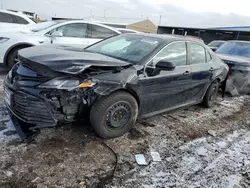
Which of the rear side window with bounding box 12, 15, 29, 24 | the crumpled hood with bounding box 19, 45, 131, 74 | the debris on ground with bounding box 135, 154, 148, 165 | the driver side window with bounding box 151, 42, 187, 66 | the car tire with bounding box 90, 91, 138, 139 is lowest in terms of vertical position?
the debris on ground with bounding box 135, 154, 148, 165

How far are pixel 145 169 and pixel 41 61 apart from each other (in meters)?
1.87

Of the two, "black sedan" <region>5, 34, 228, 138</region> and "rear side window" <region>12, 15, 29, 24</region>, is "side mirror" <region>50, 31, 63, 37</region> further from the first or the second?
"black sedan" <region>5, 34, 228, 138</region>

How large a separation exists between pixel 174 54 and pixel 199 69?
759 mm

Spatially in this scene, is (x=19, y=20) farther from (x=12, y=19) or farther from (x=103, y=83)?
(x=103, y=83)

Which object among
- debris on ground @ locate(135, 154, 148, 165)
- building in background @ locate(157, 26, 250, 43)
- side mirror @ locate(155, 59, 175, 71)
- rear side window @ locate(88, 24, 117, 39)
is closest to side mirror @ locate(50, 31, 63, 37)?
rear side window @ locate(88, 24, 117, 39)

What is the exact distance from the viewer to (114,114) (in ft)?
10.8

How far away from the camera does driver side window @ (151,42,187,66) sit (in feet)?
12.1

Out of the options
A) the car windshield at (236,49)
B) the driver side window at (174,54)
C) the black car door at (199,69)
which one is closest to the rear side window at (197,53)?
the black car door at (199,69)

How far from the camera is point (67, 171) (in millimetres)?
2668

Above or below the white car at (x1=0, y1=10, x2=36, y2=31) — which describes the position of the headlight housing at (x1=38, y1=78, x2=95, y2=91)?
below

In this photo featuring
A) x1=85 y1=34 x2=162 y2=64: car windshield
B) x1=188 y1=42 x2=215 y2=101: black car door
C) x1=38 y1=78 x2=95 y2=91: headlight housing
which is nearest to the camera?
x1=38 y1=78 x2=95 y2=91: headlight housing

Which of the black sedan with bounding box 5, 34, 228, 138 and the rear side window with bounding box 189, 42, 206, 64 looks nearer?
the black sedan with bounding box 5, 34, 228, 138

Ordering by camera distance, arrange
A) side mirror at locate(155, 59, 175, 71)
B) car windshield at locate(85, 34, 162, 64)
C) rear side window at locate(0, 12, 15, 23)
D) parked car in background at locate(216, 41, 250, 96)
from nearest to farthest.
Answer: side mirror at locate(155, 59, 175, 71) → car windshield at locate(85, 34, 162, 64) → parked car in background at locate(216, 41, 250, 96) → rear side window at locate(0, 12, 15, 23)

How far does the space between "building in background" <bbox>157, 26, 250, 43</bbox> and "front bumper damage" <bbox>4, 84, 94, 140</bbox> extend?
1256 inches
